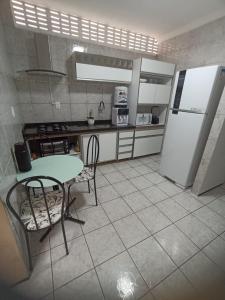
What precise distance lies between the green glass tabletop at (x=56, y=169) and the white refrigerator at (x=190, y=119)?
5.21ft

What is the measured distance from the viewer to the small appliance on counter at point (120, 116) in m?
2.82

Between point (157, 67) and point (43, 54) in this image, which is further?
point (157, 67)

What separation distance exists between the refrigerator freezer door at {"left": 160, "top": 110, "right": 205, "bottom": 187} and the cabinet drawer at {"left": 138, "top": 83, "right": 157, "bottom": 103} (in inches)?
30.7

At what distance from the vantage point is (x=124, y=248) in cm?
138

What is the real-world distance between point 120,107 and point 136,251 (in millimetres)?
2394

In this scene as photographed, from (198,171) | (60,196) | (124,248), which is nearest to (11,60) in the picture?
(60,196)

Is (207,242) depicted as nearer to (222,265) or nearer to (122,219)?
(222,265)

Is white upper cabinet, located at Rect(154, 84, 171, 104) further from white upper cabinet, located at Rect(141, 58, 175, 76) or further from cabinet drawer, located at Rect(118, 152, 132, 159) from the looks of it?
cabinet drawer, located at Rect(118, 152, 132, 159)

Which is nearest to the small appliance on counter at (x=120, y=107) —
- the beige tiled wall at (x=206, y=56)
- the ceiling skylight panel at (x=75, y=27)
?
the ceiling skylight panel at (x=75, y=27)

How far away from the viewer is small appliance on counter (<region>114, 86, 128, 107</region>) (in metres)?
Result: 2.77

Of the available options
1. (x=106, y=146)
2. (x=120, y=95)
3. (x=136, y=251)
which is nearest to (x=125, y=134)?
(x=106, y=146)

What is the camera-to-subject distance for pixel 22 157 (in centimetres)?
133

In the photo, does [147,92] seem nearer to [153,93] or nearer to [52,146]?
[153,93]

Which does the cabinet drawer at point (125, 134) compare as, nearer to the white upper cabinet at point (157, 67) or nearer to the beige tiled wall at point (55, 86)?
the beige tiled wall at point (55, 86)
